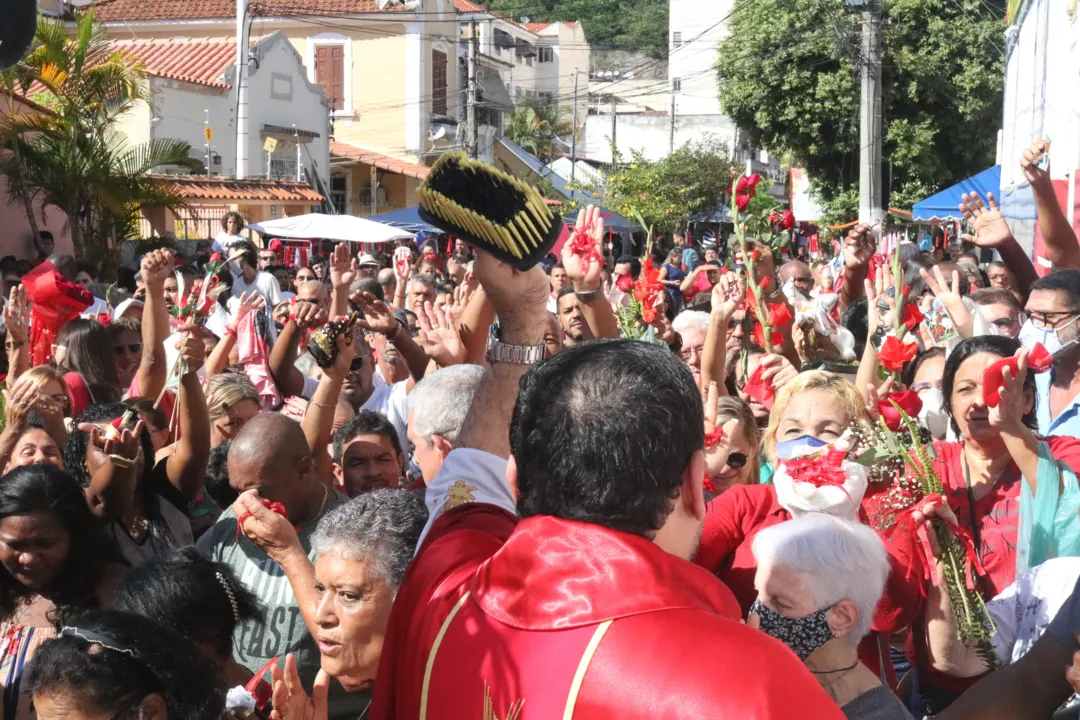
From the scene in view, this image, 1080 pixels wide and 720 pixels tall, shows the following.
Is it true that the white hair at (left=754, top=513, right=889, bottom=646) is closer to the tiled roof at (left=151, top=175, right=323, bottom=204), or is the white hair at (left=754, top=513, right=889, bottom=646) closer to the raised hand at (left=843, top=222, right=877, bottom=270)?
the raised hand at (left=843, top=222, right=877, bottom=270)

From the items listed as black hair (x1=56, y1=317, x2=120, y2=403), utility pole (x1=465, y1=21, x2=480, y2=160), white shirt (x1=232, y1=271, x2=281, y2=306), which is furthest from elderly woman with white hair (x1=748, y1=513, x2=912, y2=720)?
utility pole (x1=465, y1=21, x2=480, y2=160)

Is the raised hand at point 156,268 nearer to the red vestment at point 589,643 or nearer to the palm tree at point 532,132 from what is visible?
the red vestment at point 589,643

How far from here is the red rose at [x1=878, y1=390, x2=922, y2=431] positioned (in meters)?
3.73

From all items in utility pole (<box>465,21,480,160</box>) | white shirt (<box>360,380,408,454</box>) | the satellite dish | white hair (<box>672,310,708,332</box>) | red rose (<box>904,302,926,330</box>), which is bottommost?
white shirt (<box>360,380,408,454</box>)

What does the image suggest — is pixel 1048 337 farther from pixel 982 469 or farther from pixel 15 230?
pixel 15 230

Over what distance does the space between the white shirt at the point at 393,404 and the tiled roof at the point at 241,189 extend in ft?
59.1


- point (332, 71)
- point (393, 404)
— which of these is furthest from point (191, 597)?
point (332, 71)

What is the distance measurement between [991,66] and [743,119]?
6292mm

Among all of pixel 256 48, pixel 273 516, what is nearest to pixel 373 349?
pixel 273 516

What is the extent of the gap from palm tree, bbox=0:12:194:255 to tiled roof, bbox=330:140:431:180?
2165 cm

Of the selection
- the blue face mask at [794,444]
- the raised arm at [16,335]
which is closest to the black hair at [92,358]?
the raised arm at [16,335]

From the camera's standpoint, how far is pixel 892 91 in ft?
103

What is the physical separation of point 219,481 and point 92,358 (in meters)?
1.82

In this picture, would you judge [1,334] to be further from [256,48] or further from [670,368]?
[256,48]
